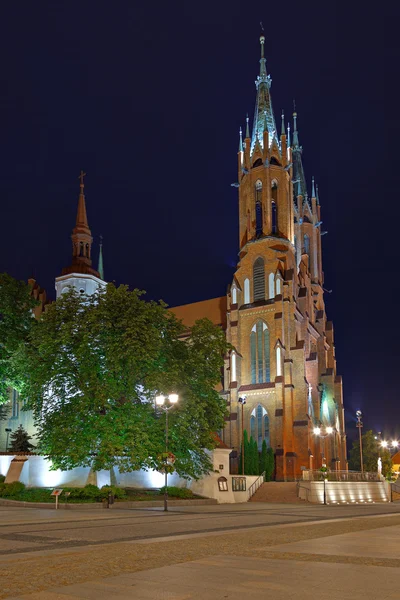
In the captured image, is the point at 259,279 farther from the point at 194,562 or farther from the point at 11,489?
the point at 194,562

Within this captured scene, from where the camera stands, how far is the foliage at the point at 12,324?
41875 millimetres

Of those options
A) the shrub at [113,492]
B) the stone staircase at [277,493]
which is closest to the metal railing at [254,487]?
the stone staircase at [277,493]

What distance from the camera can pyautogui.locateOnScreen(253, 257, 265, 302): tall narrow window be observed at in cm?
7012

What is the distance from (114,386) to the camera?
34.4 m

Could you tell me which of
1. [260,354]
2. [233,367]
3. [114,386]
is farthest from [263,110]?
[114,386]

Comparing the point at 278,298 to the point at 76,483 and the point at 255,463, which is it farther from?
the point at 76,483

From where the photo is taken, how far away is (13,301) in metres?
43.9

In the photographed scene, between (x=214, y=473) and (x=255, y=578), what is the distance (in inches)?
1169

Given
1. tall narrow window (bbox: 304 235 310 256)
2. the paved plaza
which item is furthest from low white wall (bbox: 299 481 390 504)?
tall narrow window (bbox: 304 235 310 256)

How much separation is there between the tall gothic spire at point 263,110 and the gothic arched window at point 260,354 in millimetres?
22804

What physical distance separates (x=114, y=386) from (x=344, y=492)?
23.6 m

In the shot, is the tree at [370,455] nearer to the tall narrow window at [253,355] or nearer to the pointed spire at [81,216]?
the tall narrow window at [253,355]

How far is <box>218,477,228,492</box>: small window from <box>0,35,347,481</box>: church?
1656 cm

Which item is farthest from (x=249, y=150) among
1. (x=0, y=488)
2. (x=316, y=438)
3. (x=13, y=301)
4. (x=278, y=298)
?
(x=0, y=488)
